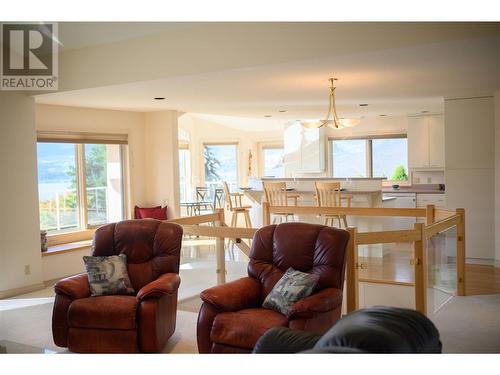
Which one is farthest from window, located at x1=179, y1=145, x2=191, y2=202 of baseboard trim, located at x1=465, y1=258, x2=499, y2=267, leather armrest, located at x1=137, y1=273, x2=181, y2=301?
leather armrest, located at x1=137, y1=273, x2=181, y2=301

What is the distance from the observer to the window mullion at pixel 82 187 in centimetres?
752

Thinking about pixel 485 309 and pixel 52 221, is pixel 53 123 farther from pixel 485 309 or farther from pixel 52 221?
pixel 485 309

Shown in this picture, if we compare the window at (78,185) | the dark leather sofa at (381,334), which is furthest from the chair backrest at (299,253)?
the window at (78,185)

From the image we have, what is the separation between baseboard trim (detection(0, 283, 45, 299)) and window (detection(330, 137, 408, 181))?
646 centimetres

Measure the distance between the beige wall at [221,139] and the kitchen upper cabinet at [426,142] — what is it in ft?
9.56

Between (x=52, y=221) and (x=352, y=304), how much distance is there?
4740 millimetres

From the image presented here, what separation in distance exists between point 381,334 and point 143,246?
10.3 ft

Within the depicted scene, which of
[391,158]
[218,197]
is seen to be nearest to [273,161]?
[218,197]

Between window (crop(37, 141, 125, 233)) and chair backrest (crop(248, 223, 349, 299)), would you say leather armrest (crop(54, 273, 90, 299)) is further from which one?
window (crop(37, 141, 125, 233))

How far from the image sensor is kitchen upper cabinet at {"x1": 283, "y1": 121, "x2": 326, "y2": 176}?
34.7 feet

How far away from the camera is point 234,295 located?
12.1ft

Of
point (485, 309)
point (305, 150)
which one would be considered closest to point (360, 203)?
point (485, 309)

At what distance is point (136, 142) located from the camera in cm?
824
